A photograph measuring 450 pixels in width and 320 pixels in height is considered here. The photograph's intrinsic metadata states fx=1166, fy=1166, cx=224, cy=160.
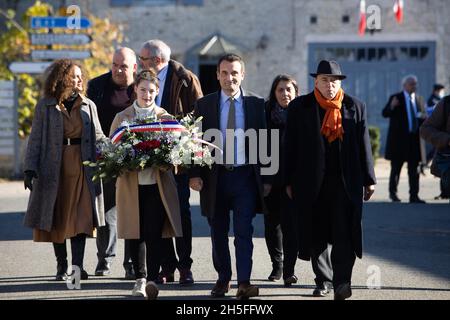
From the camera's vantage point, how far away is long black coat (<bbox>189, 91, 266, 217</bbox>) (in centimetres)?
927

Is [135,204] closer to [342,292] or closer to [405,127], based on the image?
[342,292]

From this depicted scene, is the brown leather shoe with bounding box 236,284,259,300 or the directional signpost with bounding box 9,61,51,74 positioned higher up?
the directional signpost with bounding box 9,61,51,74

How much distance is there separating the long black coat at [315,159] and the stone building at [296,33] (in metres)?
21.2

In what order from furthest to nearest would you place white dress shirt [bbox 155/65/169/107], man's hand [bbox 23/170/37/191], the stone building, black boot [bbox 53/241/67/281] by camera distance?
the stone building, white dress shirt [bbox 155/65/169/107], black boot [bbox 53/241/67/281], man's hand [bbox 23/170/37/191]

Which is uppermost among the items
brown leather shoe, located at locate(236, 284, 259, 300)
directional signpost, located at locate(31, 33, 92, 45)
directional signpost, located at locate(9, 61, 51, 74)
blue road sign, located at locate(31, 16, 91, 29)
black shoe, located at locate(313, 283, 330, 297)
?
blue road sign, located at locate(31, 16, 91, 29)

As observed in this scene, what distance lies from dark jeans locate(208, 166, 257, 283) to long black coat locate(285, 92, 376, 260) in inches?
13.6

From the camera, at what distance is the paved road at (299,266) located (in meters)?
9.41

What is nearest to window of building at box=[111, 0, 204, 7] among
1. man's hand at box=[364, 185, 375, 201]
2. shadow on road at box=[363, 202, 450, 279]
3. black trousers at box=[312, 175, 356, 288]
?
shadow on road at box=[363, 202, 450, 279]

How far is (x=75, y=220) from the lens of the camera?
1003 centimetres

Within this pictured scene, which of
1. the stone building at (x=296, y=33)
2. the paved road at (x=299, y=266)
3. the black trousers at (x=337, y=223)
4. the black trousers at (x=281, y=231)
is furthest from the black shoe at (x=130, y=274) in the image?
the stone building at (x=296, y=33)

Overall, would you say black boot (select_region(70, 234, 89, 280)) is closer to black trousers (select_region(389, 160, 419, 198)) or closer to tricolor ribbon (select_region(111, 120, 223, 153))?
tricolor ribbon (select_region(111, 120, 223, 153))

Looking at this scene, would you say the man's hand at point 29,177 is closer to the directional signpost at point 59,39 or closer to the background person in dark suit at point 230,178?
the background person in dark suit at point 230,178

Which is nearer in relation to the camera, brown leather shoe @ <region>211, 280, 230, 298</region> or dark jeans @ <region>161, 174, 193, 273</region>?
brown leather shoe @ <region>211, 280, 230, 298</region>
